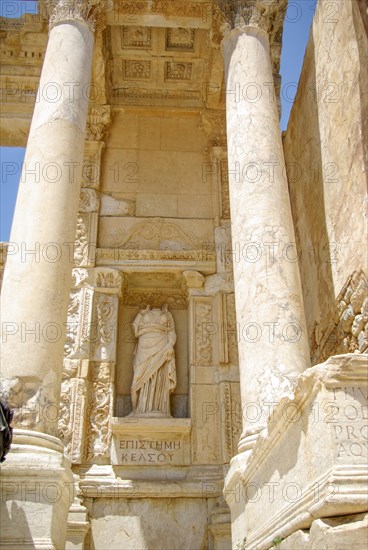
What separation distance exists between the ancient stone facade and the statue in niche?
5cm

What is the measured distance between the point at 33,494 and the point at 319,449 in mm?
3523

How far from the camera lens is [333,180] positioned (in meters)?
9.88

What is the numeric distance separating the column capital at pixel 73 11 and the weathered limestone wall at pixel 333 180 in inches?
167

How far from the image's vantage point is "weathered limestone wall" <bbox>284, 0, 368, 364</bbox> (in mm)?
8680

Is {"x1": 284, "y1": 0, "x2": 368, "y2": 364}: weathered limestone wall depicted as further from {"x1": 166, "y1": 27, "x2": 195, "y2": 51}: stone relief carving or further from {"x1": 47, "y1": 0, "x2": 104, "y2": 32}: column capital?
{"x1": 47, "y1": 0, "x2": 104, "y2": 32}: column capital

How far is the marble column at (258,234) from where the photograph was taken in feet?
23.5

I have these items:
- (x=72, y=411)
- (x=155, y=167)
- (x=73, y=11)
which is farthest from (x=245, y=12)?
(x=72, y=411)

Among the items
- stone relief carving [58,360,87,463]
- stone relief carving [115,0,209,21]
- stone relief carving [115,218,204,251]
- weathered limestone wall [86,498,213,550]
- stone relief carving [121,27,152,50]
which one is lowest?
weathered limestone wall [86,498,213,550]

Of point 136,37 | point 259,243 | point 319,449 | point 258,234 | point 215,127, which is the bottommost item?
point 319,449

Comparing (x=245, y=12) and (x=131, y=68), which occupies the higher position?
(x=131, y=68)

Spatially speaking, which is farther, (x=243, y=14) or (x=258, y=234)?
(x=243, y=14)

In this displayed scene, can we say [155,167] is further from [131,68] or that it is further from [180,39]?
[180,39]

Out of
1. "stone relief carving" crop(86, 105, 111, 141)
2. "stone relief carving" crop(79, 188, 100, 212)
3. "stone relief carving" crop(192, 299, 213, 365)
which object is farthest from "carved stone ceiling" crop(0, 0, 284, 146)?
"stone relief carving" crop(192, 299, 213, 365)

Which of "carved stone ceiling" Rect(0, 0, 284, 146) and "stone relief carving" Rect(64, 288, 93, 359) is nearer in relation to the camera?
"stone relief carving" Rect(64, 288, 93, 359)
